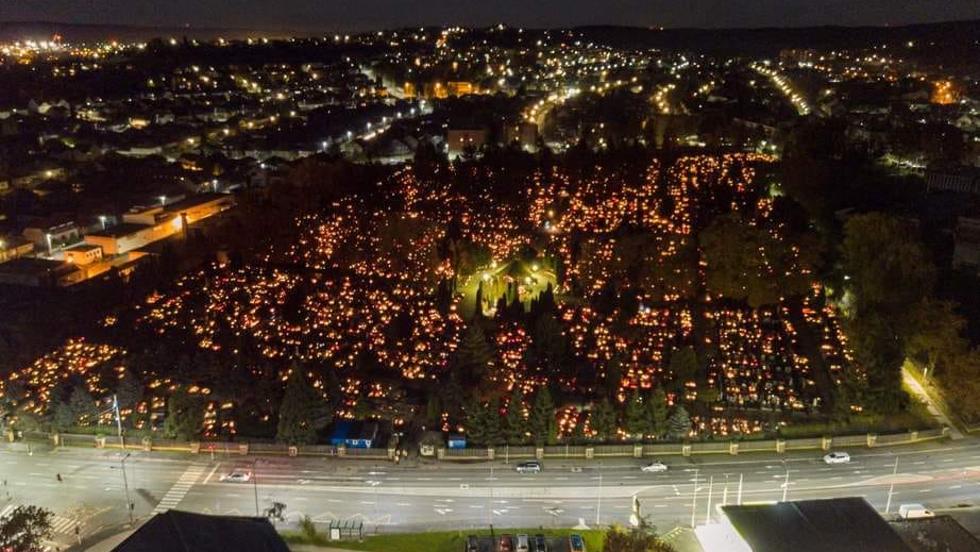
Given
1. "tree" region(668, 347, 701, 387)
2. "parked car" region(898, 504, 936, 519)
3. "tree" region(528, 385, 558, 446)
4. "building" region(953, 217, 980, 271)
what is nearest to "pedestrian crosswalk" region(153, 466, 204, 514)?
"tree" region(528, 385, 558, 446)

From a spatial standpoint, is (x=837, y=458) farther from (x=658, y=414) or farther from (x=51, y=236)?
(x=51, y=236)

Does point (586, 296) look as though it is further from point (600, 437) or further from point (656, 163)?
point (656, 163)

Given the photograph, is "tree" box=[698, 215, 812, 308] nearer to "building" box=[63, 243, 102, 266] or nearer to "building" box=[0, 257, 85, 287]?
"building" box=[0, 257, 85, 287]

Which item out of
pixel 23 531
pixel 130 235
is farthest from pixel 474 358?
pixel 130 235

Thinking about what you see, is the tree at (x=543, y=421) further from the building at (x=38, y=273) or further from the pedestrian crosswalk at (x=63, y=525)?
the building at (x=38, y=273)

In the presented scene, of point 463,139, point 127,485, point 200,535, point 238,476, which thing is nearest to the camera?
point 200,535

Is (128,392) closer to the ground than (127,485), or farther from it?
farther from it
